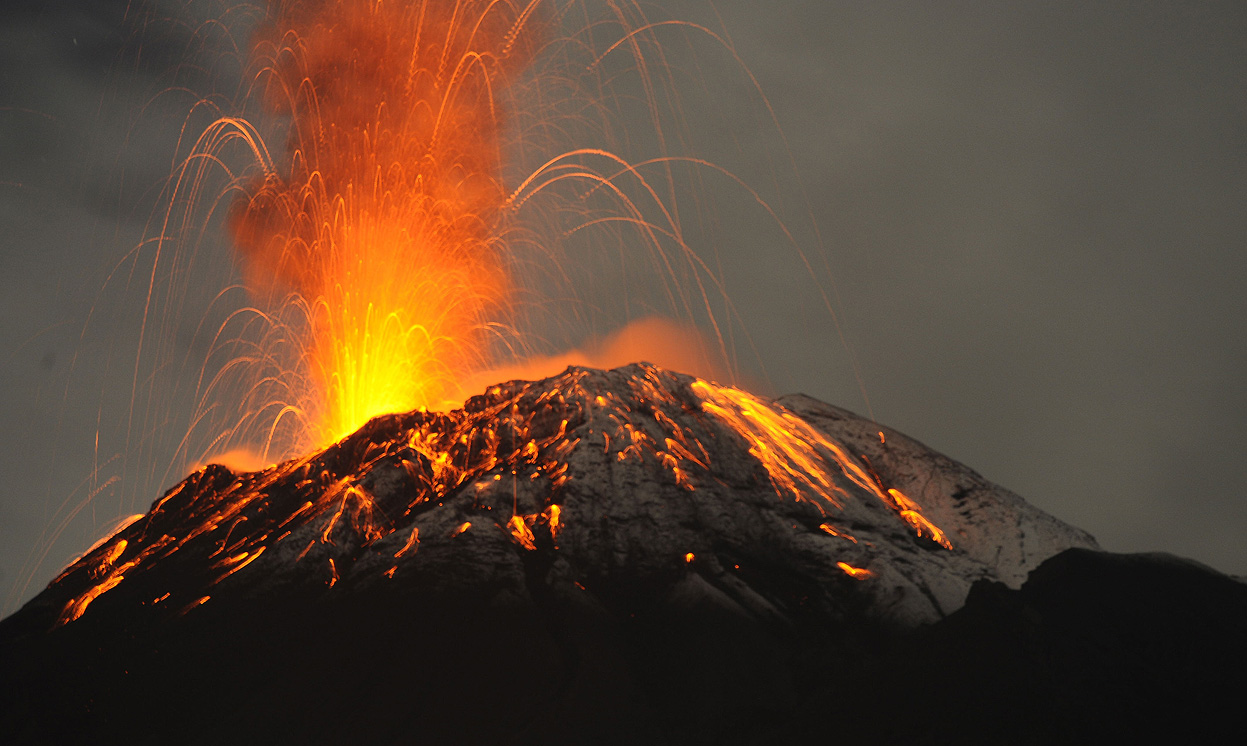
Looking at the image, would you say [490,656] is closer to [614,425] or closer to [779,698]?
[779,698]

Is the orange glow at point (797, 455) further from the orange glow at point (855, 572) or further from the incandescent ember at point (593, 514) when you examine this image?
the orange glow at point (855, 572)

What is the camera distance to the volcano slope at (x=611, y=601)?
3306cm

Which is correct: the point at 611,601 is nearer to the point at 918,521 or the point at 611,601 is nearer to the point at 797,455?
the point at 797,455

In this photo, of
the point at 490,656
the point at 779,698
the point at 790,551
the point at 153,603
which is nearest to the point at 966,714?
the point at 779,698

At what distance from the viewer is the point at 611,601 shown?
4384 cm

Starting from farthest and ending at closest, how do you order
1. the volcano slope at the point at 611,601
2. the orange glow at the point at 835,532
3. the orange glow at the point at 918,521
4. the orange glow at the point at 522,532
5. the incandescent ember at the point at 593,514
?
the orange glow at the point at 918,521, the orange glow at the point at 835,532, the orange glow at the point at 522,532, the incandescent ember at the point at 593,514, the volcano slope at the point at 611,601

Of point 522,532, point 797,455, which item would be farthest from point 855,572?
point 522,532

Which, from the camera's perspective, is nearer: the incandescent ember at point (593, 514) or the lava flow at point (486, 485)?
the incandescent ember at point (593, 514)

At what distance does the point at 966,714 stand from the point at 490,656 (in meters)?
20.9

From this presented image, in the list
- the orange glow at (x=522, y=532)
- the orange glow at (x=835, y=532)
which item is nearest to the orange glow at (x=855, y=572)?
the orange glow at (x=835, y=532)

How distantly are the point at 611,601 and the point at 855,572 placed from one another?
13.3 metres

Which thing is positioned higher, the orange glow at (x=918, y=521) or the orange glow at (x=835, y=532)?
the orange glow at (x=835, y=532)

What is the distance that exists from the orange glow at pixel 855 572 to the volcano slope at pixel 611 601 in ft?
0.49

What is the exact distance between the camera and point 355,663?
129 ft
